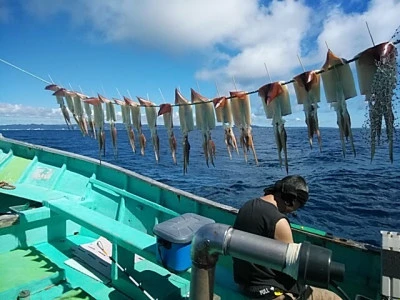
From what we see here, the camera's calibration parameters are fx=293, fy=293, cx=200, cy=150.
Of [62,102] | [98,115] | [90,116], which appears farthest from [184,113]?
[62,102]

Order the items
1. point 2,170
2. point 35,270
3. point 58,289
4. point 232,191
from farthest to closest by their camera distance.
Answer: point 232,191
point 2,170
point 35,270
point 58,289

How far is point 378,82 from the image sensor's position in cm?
370

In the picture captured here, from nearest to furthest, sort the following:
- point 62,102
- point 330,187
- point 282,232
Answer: point 282,232, point 62,102, point 330,187

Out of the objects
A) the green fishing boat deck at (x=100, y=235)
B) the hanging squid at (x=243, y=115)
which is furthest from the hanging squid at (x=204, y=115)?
the green fishing boat deck at (x=100, y=235)

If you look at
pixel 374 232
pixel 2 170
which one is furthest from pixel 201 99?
pixel 374 232

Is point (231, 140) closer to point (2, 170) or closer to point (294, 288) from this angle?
point (294, 288)

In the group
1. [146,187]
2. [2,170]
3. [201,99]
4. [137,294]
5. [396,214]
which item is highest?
[201,99]

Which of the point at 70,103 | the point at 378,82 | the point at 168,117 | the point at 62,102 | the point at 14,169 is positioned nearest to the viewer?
the point at 378,82

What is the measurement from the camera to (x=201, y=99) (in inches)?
234

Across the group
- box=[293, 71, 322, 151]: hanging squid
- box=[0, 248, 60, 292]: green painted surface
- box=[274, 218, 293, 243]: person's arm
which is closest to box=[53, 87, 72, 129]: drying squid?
box=[0, 248, 60, 292]: green painted surface

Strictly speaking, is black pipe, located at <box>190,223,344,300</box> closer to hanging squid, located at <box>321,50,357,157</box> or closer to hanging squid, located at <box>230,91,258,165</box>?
hanging squid, located at <box>321,50,357,157</box>

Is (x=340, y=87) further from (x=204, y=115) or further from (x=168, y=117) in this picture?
(x=168, y=117)

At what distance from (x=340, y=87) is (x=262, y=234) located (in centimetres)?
256

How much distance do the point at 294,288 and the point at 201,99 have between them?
383 cm
